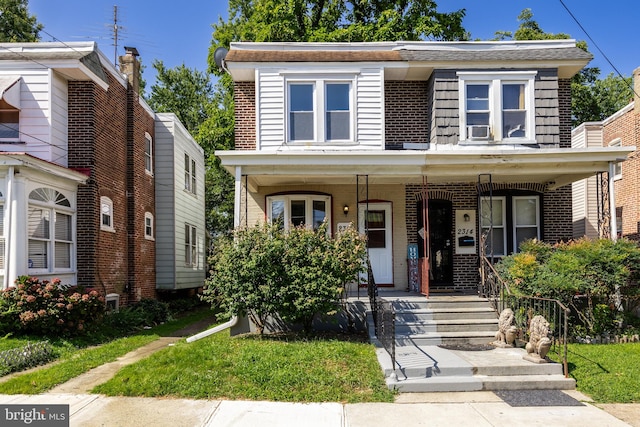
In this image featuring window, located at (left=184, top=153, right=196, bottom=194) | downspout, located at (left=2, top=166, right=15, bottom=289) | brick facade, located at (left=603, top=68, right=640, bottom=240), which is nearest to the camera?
downspout, located at (left=2, top=166, right=15, bottom=289)

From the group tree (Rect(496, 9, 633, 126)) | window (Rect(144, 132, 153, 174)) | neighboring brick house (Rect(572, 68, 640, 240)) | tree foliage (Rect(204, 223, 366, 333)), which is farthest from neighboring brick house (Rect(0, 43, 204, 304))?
tree (Rect(496, 9, 633, 126))

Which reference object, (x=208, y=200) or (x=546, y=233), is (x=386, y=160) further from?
(x=208, y=200)

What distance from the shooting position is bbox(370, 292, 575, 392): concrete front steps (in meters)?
6.98

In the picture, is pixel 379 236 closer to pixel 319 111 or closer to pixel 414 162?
pixel 414 162

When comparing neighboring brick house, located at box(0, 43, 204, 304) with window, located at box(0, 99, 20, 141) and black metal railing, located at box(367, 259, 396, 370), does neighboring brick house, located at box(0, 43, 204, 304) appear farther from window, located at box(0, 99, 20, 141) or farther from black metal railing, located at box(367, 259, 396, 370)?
black metal railing, located at box(367, 259, 396, 370)

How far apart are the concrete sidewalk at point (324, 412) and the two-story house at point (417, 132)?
Result: 5639 mm

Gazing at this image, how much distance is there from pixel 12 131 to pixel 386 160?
9.04 m

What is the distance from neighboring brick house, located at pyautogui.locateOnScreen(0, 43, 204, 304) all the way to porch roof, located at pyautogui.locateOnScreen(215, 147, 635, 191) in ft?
13.8

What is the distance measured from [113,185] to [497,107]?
34.9ft

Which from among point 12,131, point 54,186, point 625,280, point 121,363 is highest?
point 12,131

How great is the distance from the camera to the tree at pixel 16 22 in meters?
23.5

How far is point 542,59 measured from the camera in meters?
12.0

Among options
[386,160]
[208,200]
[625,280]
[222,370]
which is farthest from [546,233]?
[208,200]

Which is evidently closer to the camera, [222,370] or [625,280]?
[222,370]
